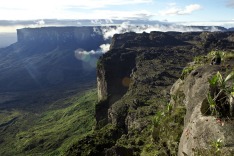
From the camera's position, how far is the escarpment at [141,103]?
51.2 metres

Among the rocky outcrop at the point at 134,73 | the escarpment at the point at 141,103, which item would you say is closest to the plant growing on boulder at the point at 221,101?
the escarpment at the point at 141,103

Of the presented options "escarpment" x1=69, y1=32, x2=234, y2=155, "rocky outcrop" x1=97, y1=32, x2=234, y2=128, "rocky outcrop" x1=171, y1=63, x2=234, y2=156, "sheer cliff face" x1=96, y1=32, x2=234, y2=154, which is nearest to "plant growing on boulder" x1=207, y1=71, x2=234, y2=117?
"rocky outcrop" x1=171, y1=63, x2=234, y2=156

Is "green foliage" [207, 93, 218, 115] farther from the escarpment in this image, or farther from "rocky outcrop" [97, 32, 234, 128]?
"rocky outcrop" [97, 32, 234, 128]

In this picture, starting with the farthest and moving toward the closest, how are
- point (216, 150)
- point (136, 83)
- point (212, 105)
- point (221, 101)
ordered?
point (136, 83), point (221, 101), point (212, 105), point (216, 150)

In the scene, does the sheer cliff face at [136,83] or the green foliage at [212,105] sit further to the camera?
the sheer cliff face at [136,83]

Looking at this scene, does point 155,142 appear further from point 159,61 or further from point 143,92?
point 159,61

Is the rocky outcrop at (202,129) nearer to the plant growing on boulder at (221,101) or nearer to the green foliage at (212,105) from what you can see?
the green foliage at (212,105)

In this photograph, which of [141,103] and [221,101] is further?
[141,103]

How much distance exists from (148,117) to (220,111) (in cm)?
4439

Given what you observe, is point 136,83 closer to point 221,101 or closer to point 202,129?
point 221,101

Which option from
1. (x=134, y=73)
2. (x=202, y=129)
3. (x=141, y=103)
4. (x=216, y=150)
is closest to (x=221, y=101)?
(x=202, y=129)

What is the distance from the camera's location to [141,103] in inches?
3691

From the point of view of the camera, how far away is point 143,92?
10769cm

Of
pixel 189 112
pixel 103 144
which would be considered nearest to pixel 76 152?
pixel 103 144
